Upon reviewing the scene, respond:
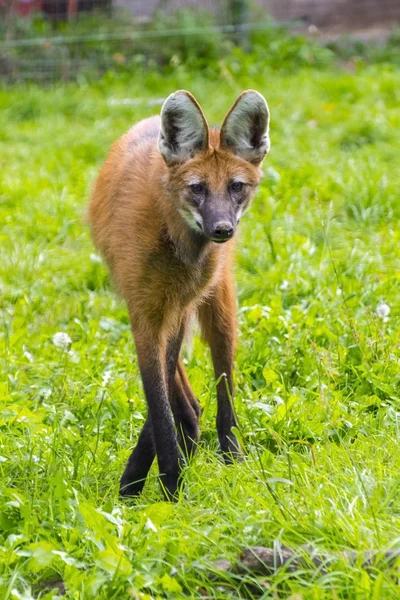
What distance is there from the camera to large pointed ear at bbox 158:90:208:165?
10.1ft

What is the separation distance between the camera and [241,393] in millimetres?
3609

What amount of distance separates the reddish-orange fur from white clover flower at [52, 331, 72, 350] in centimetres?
58

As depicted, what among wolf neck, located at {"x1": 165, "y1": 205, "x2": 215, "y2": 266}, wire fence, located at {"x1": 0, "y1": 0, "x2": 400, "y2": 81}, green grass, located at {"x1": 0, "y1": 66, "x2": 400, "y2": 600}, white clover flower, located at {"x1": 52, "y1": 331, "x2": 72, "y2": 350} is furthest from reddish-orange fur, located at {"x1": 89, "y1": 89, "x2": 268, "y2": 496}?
wire fence, located at {"x1": 0, "y1": 0, "x2": 400, "y2": 81}

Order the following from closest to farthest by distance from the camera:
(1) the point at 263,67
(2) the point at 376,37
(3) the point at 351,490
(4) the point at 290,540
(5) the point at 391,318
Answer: (4) the point at 290,540 → (3) the point at 351,490 → (5) the point at 391,318 → (1) the point at 263,67 → (2) the point at 376,37

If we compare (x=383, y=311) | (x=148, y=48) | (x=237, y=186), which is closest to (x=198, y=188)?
(x=237, y=186)

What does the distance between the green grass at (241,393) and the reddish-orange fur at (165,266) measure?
158 millimetres

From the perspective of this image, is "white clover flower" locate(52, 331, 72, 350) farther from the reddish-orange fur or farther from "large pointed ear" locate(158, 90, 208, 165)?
"large pointed ear" locate(158, 90, 208, 165)

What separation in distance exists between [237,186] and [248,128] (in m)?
0.22

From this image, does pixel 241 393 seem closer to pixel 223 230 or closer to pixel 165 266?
pixel 165 266

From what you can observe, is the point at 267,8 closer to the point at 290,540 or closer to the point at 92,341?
the point at 92,341

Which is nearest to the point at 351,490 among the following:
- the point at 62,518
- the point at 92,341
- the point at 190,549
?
the point at 190,549

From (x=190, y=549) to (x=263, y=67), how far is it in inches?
313

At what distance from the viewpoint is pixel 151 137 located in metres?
3.59

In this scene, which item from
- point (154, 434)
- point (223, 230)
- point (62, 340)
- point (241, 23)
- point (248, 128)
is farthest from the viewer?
point (241, 23)
